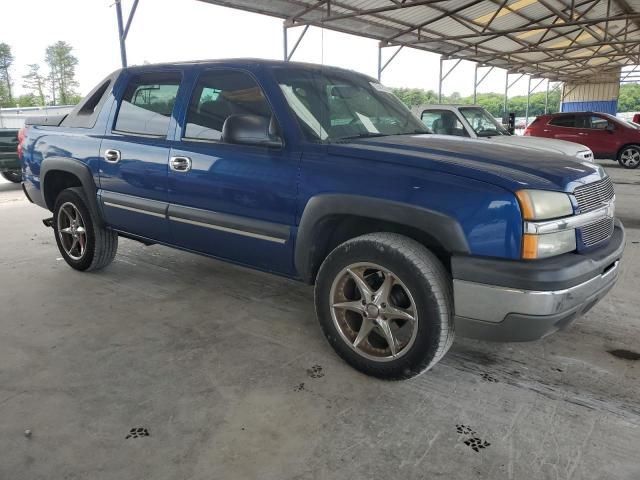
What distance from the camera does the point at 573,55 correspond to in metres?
27.6

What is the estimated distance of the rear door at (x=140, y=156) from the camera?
3467mm

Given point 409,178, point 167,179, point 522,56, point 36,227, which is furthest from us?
point 522,56

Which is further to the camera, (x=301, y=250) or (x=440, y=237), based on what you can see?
(x=301, y=250)

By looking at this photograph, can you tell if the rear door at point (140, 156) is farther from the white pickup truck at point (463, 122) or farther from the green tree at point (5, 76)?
the green tree at point (5, 76)

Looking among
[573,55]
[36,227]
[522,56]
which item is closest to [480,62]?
[522,56]

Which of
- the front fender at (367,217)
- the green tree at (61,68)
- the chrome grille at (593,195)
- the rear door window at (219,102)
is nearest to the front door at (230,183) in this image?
the rear door window at (219,102)

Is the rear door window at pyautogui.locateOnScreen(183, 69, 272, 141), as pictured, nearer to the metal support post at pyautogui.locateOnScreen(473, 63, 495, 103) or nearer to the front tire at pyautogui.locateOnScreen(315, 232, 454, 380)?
the front tire at pyautogui.locateOnScreen(315, 232, 454, 380)

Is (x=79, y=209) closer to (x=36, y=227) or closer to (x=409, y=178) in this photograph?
(x=36, y=227)

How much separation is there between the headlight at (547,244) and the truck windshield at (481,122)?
6570 mm

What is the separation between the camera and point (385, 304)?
257 centimetres

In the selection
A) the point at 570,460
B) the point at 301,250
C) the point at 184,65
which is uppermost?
the point at 184,65

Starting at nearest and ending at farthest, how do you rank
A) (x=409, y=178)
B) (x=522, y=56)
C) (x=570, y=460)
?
1. (x=570, y=460)
2. (x=409, y=178)
3. (x=522, y=56)

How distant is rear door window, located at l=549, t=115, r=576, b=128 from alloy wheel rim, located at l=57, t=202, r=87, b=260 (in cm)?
1317

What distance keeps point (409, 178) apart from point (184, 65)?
6.54ft
